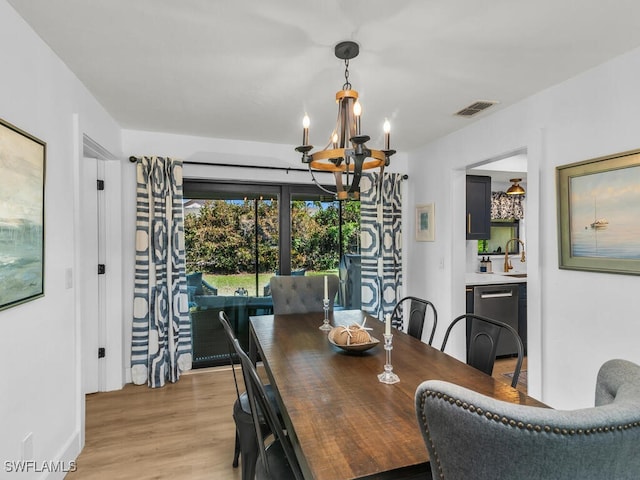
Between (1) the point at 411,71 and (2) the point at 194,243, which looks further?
(2) the point at 194,243

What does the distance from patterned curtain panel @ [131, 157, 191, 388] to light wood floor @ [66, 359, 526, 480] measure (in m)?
0.22

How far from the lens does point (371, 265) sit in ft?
13.8

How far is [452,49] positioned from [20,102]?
2210 millimetres

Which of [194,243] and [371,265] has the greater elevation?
[194,243]

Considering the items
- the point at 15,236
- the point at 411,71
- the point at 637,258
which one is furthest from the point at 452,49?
the point at 15,236

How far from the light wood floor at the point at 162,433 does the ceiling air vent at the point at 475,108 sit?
2466mm

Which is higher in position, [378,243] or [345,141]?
[345,141]

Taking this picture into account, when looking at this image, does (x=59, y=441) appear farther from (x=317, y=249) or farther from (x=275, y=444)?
(x=317, y=249)

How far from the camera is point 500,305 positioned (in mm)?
4223

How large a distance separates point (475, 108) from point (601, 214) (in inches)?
49.1

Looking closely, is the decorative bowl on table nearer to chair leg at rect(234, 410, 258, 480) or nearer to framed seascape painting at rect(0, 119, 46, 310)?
chair leg at rect(234, 410, 258, 480)

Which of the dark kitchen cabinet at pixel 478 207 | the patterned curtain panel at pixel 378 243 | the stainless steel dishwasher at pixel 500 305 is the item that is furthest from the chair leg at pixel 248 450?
the dark kitchen cabinet at pixel 478 207

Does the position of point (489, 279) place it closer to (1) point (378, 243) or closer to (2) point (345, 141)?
(1) point (378, 243)

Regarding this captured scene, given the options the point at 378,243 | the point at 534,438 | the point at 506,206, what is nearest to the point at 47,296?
the point at 534,438
